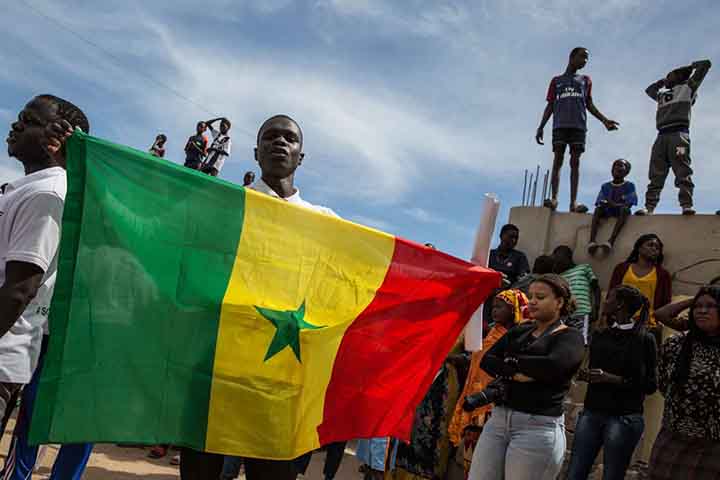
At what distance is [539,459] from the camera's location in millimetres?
3371

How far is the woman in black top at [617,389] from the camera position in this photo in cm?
421

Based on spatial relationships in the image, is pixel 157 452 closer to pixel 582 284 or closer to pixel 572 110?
pixel 582 284

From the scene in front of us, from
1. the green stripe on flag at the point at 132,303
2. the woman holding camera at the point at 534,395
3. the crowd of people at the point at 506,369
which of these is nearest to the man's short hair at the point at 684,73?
the crowd of people at the point at 506,369

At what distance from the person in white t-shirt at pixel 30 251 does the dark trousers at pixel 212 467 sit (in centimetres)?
64

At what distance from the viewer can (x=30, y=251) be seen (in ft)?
7.14

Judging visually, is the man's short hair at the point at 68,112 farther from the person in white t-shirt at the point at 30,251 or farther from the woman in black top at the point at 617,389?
the woman in black top at the point at 617,389

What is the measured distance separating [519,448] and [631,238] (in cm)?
514

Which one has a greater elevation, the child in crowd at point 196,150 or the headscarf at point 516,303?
the child in crowd at point 196,150

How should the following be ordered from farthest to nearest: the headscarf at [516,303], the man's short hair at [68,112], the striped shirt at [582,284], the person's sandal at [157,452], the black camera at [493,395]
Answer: the striped shirt at [582,284], the person's sandal at [157,452], the headscarf at [516,303], the black camera at [493,395], the man's short hair at [68,112]

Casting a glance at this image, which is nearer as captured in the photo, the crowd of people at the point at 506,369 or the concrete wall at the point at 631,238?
the crowd of people at the point at 506,369

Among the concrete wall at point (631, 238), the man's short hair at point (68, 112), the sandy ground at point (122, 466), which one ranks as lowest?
the sandy ground at point (122, 466)

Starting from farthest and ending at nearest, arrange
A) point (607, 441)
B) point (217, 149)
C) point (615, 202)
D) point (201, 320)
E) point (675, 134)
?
point (217, 149)
point (615, 202)
point (675, 134)
point (607, 441)
point (201, 320)

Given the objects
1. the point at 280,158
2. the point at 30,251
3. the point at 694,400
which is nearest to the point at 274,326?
the point at 280,158

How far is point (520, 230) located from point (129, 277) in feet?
24.5
